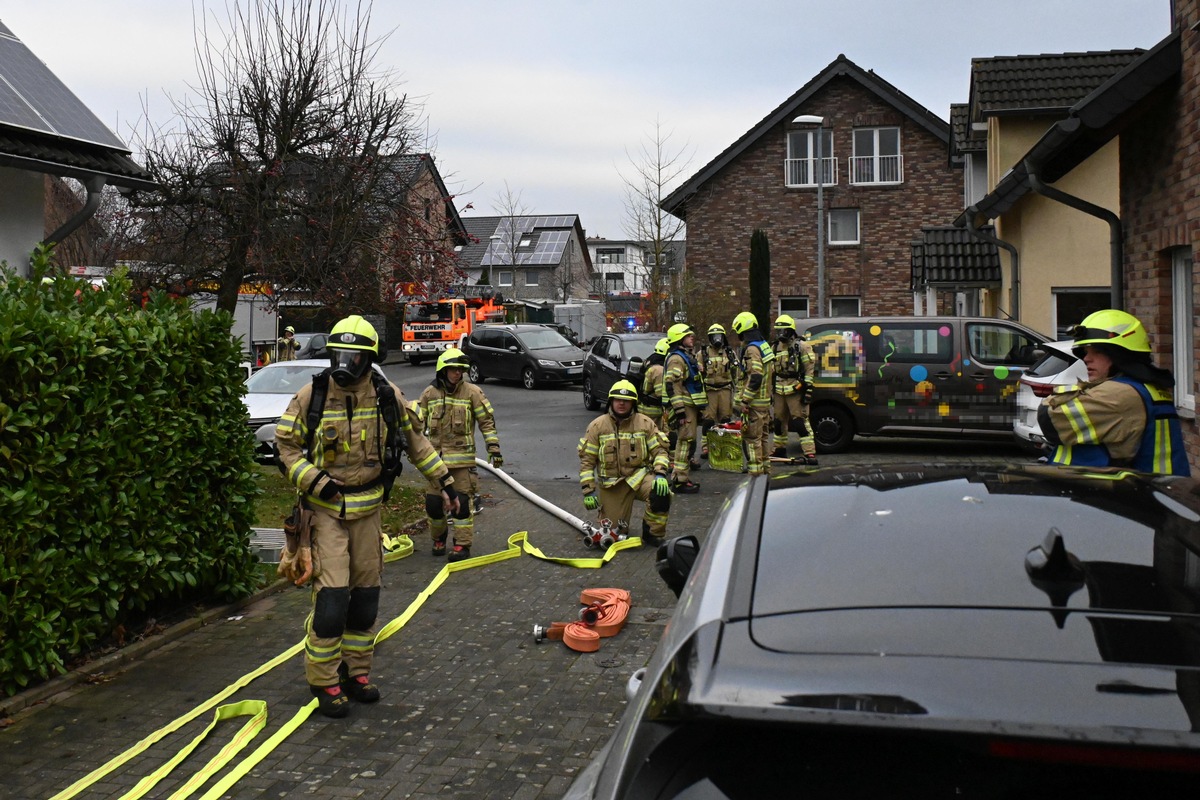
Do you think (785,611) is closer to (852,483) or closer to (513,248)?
(852,483)

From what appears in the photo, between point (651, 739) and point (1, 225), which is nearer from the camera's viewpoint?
point (651, 739)

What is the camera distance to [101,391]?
245 inches

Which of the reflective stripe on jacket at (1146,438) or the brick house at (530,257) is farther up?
the brick house at (530,257)

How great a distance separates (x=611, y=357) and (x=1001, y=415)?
8.88 m

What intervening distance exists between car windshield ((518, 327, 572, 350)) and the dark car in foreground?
90.2 ft

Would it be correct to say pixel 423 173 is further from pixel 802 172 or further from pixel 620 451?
pixel 802 172

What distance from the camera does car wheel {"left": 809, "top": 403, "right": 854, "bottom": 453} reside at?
15875 millimetres

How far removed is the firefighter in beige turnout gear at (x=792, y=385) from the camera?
14414 mm

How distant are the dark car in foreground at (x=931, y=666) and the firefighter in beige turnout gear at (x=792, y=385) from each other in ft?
38.7

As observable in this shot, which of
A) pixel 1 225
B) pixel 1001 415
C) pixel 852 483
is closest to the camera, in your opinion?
pixel 852 483

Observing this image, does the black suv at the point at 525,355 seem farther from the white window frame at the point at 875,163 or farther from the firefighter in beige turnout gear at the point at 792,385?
the firefighter in beige turnout gear at the point at 792,385

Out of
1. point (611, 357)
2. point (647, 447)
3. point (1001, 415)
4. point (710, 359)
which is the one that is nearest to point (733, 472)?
point (710, 359)

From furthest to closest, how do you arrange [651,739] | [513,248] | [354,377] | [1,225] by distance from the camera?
[513,248] → [1,225] → [354,377] → [651,739]

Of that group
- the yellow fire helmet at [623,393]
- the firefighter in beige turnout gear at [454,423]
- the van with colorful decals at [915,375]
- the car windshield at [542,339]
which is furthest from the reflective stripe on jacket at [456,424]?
the car windshield at [542,339]
